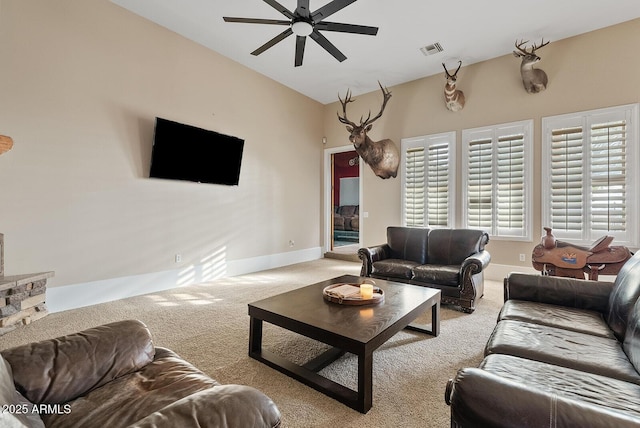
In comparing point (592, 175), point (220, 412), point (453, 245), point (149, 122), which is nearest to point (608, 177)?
point (592, 175)

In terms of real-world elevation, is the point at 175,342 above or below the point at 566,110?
below

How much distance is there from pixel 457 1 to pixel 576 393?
413 cm

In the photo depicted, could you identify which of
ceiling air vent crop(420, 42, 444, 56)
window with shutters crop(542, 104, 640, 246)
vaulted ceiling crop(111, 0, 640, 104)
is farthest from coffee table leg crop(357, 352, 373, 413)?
ceiling air vent crop(420, 42, 444, 56)

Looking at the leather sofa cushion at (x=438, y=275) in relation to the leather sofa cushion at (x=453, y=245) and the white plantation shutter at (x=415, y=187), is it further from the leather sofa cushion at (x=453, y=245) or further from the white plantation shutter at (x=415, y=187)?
the white plantation shutter at (x=415, y=187)

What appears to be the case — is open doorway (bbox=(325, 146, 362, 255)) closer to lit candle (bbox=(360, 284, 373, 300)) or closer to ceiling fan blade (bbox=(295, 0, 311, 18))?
ceiling fan blade (bbox=(295, 0, 311, 18))

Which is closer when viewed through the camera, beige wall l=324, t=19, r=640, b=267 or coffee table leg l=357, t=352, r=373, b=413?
coffee table leg l=357, t=352, r=373, b=413

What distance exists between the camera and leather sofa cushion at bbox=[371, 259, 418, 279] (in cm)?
375

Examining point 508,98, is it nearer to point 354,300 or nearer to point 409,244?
point 409,244

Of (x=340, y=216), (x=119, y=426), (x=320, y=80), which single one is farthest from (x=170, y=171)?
(x=340, y=216)

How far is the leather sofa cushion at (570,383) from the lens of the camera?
106cm

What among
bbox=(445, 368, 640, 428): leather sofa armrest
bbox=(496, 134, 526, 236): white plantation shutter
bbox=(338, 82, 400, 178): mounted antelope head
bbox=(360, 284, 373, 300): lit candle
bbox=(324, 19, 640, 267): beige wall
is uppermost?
bbox=(324, 19, 640, 267): beige wall

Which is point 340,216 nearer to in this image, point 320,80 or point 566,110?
point 320,80

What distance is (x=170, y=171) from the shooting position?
4.17 meters

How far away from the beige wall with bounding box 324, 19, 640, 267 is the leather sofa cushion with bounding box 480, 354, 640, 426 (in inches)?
155
